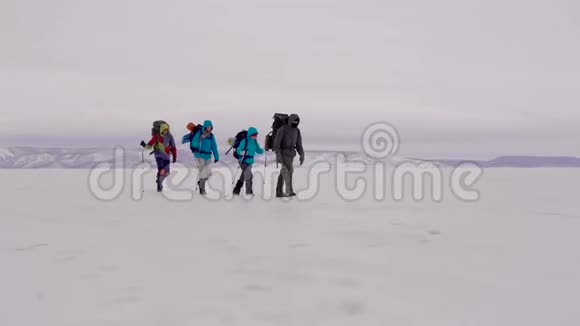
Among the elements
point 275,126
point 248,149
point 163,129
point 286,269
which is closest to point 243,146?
point 248,149

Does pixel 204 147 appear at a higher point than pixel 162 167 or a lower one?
higher

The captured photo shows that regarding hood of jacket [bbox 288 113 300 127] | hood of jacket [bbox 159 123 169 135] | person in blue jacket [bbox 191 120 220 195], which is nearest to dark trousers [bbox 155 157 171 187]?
hood of jacket [bbox 159 123 169 135]

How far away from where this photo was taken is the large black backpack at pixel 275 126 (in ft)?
37.1

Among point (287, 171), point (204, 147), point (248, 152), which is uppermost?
point (204, 147)

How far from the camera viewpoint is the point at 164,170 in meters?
12.7

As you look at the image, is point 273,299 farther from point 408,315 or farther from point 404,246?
point 404,246

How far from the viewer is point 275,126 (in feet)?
37.6

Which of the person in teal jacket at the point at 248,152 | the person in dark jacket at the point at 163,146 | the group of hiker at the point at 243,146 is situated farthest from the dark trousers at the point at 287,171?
the person in dark jacket at the point at 163,146

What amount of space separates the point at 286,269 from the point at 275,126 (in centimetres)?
751

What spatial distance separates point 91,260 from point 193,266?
4.02 ft

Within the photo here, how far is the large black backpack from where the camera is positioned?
11320mm

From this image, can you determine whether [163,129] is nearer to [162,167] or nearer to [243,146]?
[162,167]

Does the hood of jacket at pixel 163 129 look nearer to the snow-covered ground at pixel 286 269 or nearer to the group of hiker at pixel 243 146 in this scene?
the group of hiker at pixel 243 146

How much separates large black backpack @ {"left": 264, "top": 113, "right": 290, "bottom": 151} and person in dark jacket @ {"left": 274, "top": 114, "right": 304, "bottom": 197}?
0.71 ft
